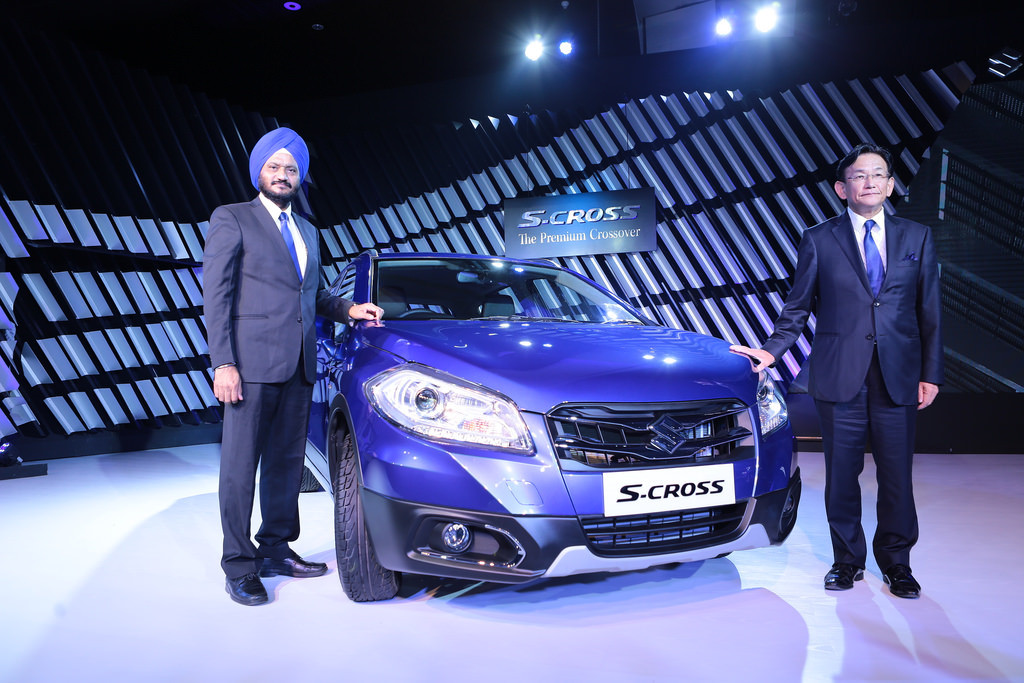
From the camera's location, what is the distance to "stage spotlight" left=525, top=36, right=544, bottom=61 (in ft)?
24.3

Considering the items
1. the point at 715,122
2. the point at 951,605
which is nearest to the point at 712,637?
the point at 951,605

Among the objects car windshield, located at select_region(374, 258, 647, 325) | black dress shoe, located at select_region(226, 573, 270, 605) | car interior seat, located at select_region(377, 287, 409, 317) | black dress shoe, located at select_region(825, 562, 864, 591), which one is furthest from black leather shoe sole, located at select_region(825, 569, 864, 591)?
black dress shoe, located at select_region(226, 573, 270, 605)

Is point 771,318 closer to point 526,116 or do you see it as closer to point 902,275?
point 526,116

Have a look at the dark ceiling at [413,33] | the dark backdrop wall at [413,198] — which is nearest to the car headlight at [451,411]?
the dark backdrop wall at [413,198]

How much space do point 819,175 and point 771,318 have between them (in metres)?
1.52

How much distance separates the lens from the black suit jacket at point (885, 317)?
2383mm

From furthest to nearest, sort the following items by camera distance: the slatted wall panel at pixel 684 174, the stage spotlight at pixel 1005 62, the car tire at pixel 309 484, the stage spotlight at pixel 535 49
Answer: the stage spotlight at pixel 535 49
the slatted wall panel at pixel 684 174
the stage spotlight at pixel 1005 62
the car tire at pixel 309 484

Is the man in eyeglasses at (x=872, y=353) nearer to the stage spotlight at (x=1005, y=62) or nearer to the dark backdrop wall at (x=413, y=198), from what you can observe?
the dark backdrop wall at (x=413, y=198)

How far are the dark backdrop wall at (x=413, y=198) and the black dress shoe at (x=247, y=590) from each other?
396cm

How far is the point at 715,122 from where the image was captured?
7.61 m

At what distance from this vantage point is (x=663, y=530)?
201cm

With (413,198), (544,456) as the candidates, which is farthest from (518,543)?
(413,198)

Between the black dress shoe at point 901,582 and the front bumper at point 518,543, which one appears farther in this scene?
the black dress shoe at point 901,582

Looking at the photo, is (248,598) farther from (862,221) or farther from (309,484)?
(862,221)
